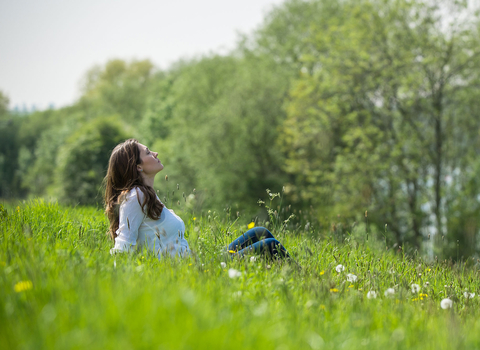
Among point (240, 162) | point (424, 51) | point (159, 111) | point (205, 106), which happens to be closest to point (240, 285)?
point (424, 51)

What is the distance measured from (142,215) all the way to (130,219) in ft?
0.41

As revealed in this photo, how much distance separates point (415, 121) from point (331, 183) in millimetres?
4904

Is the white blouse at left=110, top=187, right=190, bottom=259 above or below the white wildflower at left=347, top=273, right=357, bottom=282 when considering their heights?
above

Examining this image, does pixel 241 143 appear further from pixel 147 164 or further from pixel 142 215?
pixel 142 215

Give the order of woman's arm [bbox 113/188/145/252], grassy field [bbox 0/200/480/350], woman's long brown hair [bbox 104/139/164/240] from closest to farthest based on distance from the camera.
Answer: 1. grassy field [bbox 0/200/480/350]
2. woman's arm [bbox 113/188/145/252]
3. woman's long brown hair [bbox 104/139/164/240]

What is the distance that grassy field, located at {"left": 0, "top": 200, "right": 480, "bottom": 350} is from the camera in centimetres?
164

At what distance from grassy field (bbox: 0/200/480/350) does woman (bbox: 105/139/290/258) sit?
0.26 m

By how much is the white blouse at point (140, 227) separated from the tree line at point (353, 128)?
29.7 ft

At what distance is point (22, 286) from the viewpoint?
2.00 m

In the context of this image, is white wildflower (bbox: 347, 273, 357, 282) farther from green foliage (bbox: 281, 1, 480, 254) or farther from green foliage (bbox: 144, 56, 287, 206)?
green foliage (bbox: 144, 56, 287, 206)

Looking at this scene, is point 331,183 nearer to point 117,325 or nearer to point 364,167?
point 364,167

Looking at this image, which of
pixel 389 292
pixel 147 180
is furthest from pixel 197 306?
pixel 147 180

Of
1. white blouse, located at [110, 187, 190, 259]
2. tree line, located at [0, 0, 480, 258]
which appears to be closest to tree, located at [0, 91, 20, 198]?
tree line, located at [0, 0, 480, 258]

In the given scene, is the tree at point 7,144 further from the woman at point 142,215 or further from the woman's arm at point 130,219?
the woman's arm at point 130,219
